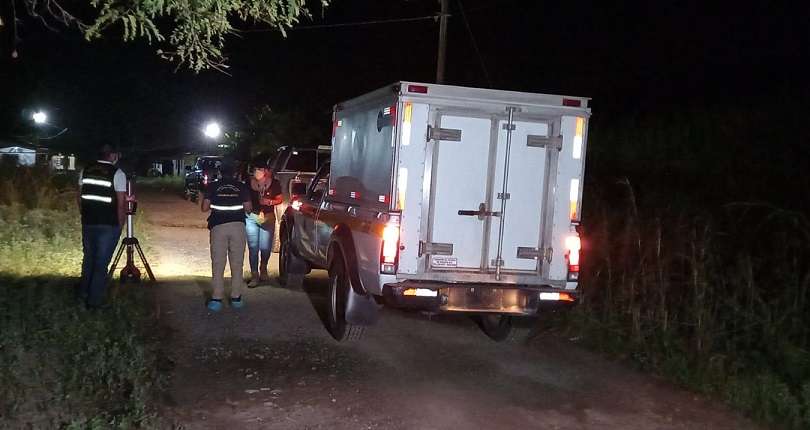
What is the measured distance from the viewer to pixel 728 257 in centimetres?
860

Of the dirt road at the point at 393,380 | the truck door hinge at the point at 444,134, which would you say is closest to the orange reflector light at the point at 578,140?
the truck door hinge at the point at 444,134

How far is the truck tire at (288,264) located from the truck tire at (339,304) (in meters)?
2.60

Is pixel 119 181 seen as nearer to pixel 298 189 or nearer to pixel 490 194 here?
pixel 298 189

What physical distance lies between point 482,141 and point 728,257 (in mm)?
3414

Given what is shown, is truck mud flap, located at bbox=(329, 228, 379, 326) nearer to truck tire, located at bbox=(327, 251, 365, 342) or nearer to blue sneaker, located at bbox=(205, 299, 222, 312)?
truck tire, located at bbox=(327, 251, 365, 342)

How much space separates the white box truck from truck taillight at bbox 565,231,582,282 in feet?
0.04

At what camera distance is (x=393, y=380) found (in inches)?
265

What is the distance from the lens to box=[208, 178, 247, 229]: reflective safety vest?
8781mm

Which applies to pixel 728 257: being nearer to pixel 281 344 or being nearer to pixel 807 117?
pixel 281 344

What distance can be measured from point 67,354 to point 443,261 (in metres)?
3.24

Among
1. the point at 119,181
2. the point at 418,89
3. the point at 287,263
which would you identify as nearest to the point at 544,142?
the point at 418,89

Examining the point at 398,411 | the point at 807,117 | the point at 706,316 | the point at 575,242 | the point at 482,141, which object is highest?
the point at 807,117

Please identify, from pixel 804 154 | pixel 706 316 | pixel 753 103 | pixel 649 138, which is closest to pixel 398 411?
pixel 706 316

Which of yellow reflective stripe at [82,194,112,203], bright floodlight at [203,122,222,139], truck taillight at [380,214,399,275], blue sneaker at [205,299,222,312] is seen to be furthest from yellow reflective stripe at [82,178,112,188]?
bright floodlight at [203,122,222,139]
